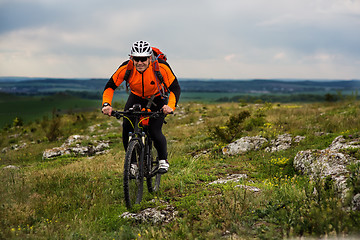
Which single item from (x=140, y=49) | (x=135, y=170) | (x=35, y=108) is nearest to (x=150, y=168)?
(x=135, y=170)

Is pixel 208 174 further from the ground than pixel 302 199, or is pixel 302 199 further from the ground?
pixel 302 199

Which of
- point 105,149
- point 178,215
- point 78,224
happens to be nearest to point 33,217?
point 78,224

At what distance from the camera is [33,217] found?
4449mm

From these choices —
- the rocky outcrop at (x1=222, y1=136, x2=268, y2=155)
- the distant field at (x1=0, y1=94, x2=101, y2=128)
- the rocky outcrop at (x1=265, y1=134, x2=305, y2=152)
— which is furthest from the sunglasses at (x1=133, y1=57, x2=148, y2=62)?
the distant field at (x1=0, y1=94, x2=101, y2=128)

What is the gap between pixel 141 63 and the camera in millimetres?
5016

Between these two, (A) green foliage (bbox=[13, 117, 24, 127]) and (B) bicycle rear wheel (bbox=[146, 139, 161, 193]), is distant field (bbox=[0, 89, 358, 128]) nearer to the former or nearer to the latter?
(A) green foliage (bbox=[13, 117, 24, 127])

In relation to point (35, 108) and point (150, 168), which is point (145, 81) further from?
point (35, 108)

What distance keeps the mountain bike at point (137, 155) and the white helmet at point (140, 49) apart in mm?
915

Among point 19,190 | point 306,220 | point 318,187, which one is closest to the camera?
point 306,220

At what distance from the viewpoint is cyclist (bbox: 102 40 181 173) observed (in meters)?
4.98

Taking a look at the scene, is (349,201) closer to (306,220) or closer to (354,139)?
(306,220)

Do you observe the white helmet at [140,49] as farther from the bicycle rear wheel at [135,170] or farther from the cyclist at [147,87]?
the bicycle rear wheel at [135,170]

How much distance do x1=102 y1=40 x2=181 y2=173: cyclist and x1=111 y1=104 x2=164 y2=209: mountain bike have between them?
183 mm

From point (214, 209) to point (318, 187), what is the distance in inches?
58.0
